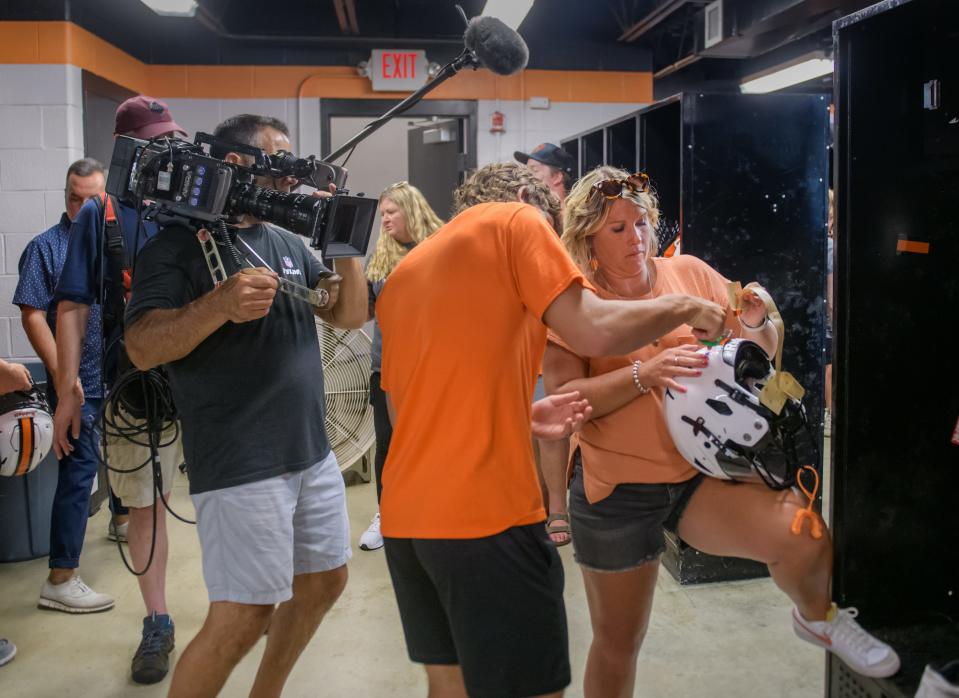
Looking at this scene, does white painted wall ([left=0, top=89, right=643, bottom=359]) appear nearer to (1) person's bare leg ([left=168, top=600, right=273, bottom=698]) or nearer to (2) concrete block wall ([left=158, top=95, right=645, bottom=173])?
(2) concrete block wall ([left=158, top=95, right=645, bottom=173])

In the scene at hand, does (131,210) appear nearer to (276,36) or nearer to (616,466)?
(616,466)

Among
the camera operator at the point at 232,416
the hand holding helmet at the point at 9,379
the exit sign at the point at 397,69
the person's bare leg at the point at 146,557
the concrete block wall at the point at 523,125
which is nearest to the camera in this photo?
the camera operator at the point at 232,416

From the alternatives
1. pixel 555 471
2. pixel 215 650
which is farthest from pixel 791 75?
pixel 215 650

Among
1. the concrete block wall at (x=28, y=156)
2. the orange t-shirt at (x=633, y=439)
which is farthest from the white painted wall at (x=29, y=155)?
the orange t-shirt at (x=633, y=439)

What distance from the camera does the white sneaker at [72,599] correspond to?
3111mm

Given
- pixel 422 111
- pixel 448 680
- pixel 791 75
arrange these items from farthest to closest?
pixel 791 75 → pixel 422 111 → pixel 448 680

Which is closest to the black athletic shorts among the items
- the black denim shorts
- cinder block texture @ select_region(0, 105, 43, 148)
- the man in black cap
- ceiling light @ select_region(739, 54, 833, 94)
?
the black denim shorts

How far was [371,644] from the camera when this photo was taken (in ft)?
9.37

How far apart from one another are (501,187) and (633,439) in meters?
0.62

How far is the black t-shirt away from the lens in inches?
73.9

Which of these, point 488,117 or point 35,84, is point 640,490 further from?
point 488,117

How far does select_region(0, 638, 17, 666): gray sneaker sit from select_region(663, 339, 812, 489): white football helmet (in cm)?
232

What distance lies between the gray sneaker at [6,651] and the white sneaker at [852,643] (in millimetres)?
2437

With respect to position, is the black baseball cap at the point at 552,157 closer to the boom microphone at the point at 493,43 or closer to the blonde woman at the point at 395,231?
the blonde woman at the point at 395,231
